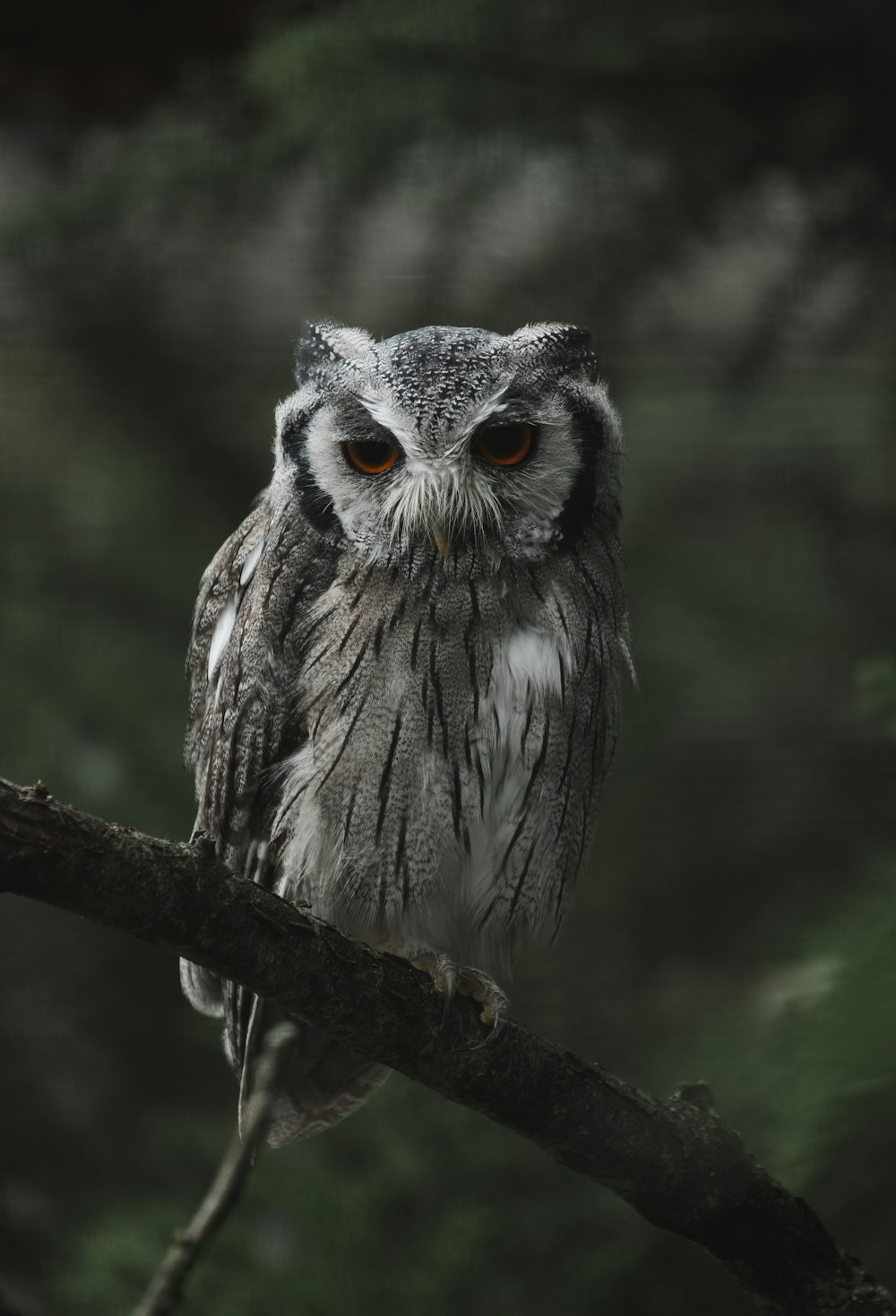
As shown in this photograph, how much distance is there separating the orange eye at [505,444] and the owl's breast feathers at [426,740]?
0.39ft

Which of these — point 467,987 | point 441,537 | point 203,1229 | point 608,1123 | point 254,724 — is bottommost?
point 203,1229

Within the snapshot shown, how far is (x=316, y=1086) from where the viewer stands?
1.60m

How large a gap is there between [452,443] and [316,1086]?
78cm

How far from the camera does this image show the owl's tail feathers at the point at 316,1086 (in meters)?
1.55

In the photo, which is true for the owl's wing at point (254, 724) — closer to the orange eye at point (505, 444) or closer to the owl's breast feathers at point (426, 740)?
the owl's breast feathers at point (426, 740)

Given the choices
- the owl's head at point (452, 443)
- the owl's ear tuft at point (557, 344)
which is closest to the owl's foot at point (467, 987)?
the owl's head at point (452, 443)

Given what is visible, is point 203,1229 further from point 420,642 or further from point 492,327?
point 492,327

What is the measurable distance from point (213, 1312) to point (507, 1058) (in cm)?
66

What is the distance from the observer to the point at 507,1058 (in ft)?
3.94

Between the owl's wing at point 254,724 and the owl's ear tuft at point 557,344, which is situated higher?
the owl's ear tuft at point 557,344

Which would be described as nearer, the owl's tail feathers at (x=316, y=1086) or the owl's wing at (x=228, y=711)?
the owl's wing at (x=228, y=711)

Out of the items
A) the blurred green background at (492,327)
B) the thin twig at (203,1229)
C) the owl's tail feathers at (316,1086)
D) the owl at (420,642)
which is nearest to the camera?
the thin twig at (203,1229)

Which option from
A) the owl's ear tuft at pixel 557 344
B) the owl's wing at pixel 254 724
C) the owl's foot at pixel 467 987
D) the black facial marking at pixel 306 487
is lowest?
the owl's foot at pixel 467 987

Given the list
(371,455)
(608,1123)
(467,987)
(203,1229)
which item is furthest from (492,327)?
(203,1229)
